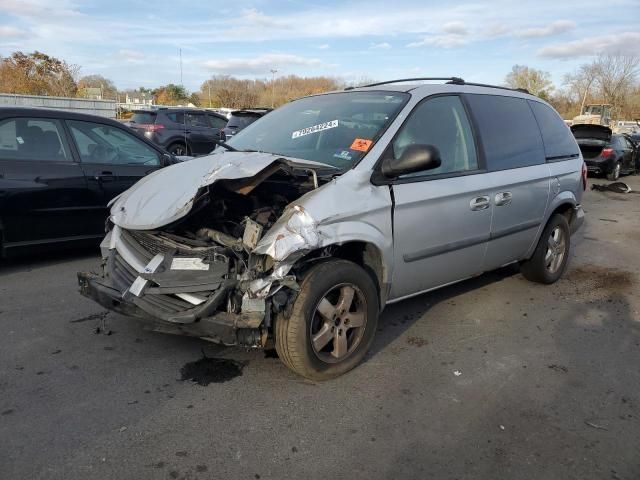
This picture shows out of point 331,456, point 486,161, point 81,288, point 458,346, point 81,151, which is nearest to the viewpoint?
point 331,456

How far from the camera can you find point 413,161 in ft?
10.8

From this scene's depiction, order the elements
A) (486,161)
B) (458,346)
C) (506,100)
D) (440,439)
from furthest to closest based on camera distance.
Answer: (506,100) → (486,161) → (458,346) → (440,439)

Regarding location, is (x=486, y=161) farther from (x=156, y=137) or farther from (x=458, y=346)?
(x=156, y=137)

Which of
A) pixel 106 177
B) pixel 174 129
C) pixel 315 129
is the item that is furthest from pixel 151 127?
pixel 315 129

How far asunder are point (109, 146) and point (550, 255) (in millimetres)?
4895

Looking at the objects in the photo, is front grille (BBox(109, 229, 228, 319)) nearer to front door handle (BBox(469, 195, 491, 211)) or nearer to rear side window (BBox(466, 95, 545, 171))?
front door handle (BBox(469, 195, 491, 211))

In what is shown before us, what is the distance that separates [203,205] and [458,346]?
2147mm

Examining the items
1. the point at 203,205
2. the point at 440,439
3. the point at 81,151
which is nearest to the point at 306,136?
the point at 203,205

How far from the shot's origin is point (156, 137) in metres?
15.7

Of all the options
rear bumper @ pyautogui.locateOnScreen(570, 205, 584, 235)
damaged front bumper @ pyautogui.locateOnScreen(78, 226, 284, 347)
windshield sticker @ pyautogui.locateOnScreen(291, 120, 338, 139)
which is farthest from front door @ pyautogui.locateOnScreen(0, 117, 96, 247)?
rear bumper @ pyautogui.locateOnScreen(570, 205, 584, 235)

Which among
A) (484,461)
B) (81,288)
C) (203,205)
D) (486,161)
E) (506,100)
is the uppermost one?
(506,100)

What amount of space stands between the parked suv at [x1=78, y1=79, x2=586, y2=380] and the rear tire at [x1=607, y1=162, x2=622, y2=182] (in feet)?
46.9

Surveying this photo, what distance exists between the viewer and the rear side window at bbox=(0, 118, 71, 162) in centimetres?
496

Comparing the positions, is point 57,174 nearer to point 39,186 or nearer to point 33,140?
point 39,186
